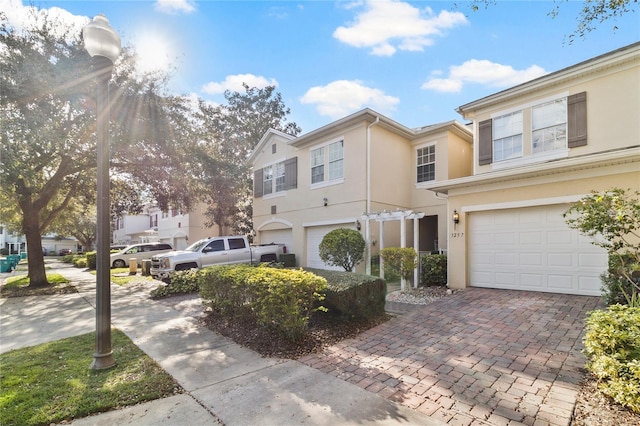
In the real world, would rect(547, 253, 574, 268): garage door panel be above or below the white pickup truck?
above

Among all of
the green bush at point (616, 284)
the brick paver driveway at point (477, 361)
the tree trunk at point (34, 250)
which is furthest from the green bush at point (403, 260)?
the tree trunk at point (34, 250)

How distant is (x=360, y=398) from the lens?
362cm

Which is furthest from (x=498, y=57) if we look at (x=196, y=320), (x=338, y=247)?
(x=196, y=320)

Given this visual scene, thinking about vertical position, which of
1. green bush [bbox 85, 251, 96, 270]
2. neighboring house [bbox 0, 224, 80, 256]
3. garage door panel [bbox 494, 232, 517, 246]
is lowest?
neighboring house [bbox 0, 224, 80, 256]

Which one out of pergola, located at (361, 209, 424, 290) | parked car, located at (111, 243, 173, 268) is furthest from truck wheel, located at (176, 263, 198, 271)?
parked car, located at (111, 243, 173, 268)

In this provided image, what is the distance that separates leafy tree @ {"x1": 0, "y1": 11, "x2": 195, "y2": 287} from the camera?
966 cm

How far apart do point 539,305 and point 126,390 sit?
26.2 ft

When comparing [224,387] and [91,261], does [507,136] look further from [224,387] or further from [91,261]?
[91,261]

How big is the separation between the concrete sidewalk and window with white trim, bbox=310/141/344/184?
8.71 m

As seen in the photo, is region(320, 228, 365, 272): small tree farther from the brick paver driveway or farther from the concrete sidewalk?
the concrete sidewalk

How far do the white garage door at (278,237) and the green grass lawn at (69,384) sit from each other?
11.3 meters

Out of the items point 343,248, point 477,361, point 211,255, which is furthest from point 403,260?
point 211,255

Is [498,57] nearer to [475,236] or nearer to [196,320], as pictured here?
[475,236]

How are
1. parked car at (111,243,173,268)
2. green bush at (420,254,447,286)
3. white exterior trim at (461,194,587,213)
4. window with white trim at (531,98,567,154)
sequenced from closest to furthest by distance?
white exterior trim at (461,194,587,213) → window with white trim at (531,98,567,154) → green bush at (420,254,447,286) → parked car at (111,243,173,268)
